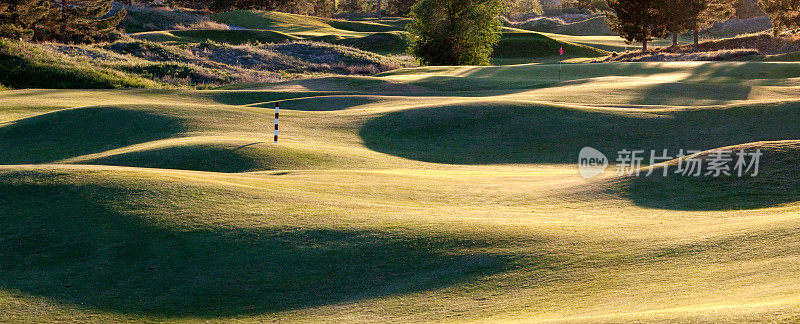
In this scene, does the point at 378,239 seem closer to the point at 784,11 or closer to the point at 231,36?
the point at 784,11

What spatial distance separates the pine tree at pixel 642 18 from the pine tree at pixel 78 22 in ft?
158

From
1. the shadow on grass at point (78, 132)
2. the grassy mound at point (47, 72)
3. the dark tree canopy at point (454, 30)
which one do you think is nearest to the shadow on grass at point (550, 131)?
the shadow on grass at point (78, 132)

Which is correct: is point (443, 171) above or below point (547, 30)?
below

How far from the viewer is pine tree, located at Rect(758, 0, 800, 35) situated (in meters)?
56.4

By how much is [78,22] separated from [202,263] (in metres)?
55.2

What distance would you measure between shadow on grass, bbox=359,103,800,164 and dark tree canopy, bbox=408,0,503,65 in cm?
3766

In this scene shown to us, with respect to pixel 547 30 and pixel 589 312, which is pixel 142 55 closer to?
pixel 589 312

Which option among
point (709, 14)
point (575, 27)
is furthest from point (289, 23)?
point (709, 14)

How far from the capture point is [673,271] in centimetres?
735

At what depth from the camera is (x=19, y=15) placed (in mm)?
48281

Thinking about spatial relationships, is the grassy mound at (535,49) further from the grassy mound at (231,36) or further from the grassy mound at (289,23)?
the grassy mound at (231,36)

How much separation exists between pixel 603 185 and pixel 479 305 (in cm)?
672

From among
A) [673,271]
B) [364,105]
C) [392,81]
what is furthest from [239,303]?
[392,81]

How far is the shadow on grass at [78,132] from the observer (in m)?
19.7
